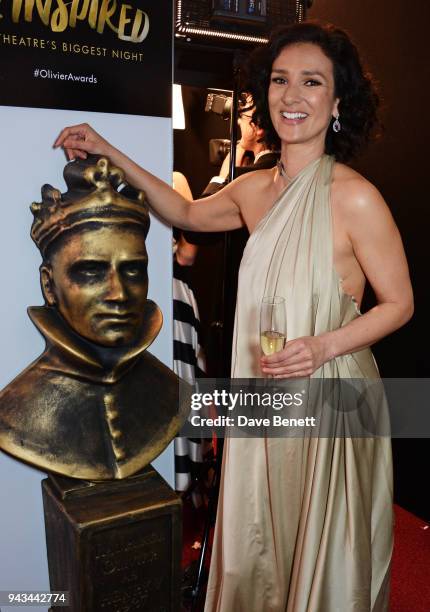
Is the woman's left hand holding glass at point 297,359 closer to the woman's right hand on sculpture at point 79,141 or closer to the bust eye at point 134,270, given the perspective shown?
the bust eye at point 134,270

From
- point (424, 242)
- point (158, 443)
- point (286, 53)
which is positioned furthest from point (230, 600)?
point (424, 242)

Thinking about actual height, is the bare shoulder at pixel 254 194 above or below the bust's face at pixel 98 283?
above

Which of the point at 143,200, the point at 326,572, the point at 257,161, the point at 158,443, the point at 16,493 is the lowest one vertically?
the point at 326,572

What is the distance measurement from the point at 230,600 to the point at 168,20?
5.17 feet

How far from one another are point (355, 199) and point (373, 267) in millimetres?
183

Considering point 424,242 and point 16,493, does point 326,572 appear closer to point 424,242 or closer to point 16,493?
point 16,493

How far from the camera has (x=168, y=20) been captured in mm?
1629

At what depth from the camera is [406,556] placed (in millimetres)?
2803

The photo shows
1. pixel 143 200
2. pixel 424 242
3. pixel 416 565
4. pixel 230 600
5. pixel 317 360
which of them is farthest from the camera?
pixel 424 242

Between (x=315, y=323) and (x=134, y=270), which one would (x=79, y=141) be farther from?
(x=315, y=323)

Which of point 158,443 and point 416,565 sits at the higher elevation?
point 158,443

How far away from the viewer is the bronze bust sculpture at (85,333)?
146cm

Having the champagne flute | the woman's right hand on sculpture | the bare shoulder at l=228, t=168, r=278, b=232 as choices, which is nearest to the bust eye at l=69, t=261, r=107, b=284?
the woman's right hand on sculpture

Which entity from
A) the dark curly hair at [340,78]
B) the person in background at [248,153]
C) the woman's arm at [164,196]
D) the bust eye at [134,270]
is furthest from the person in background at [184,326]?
the bust eye at [134,270]
